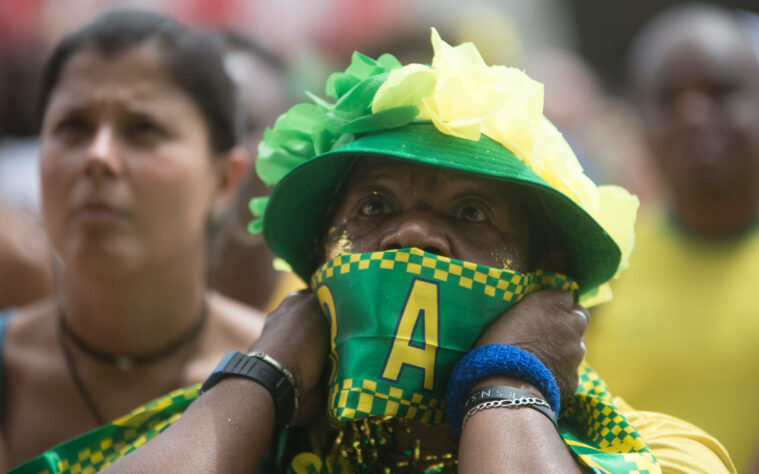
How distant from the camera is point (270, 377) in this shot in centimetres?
238

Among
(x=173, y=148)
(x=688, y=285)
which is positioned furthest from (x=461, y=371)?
(x=688, y=285)

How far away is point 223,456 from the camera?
7.39 feet

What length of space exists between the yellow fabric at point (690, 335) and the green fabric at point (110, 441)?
2217mm

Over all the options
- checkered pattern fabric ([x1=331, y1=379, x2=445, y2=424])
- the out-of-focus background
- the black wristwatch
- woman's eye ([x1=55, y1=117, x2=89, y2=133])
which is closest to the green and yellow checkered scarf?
checkered pattern fabric ([x1=331, y1=379, x2=445, y2=424])

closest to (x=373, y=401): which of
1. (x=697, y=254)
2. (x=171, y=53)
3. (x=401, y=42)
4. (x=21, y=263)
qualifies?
(x=171, y=53)

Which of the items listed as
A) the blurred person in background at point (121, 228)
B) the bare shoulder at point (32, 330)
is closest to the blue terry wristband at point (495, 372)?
the blurred person in background at point (121, 228)

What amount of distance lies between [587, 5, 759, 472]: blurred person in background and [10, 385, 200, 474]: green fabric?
7.32 feet

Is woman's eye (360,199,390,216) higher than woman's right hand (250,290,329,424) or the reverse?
higher

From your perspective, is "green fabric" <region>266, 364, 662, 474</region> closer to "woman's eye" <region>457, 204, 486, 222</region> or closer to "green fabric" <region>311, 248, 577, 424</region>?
"green fabric" <region>311, 248, 577, 424</region>

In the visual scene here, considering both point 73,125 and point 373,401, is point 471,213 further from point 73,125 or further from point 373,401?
Result: point 73,125

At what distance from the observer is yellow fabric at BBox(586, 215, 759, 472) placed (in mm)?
3982

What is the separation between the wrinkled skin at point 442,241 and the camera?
7.51ft

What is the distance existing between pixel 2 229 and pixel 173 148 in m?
1.15

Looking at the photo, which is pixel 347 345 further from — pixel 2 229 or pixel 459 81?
pixel 2 229
